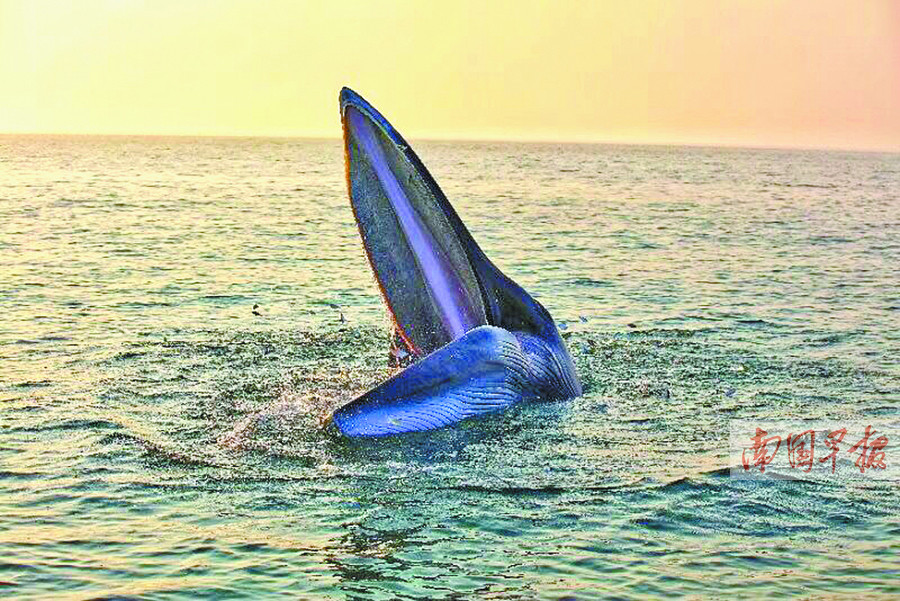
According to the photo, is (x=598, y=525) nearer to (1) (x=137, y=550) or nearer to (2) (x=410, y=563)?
(2) (x=410, y=563)

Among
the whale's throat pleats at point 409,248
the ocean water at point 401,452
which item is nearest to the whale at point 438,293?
the whale's throat pleats at point 409,248

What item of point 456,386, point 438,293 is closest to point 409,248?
point 438,293

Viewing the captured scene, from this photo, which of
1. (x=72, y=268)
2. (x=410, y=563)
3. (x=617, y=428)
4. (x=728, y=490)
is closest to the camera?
(x=410, y=563)

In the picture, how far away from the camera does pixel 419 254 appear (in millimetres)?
12125

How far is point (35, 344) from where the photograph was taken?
1745cm

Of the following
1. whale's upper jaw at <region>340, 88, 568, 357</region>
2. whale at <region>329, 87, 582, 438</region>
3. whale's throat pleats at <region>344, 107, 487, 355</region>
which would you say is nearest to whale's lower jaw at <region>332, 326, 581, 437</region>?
whale at <region>329, 87, 582, 438</region>

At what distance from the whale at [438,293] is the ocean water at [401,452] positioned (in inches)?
23.3

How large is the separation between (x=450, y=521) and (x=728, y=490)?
2591 mm

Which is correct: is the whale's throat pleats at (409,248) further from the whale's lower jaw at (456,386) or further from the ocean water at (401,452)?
the ocean water at (401,452)

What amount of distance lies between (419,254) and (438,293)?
42cm

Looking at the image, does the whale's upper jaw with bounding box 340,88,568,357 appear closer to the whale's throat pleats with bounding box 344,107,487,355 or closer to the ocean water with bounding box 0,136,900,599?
the whale's throat pleats with bounding box 344,107,487,355

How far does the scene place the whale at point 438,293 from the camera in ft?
37.2

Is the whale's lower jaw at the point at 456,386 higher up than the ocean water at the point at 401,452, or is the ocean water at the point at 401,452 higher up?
the whale's lower jaw at the point at 456,386

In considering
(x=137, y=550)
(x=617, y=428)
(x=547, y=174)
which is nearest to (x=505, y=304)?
(x=617, y=428)
